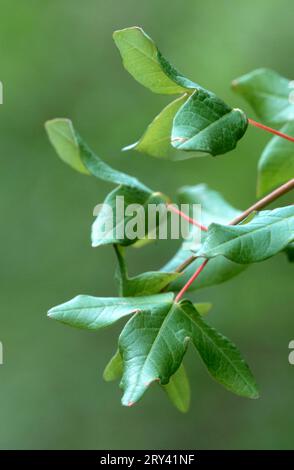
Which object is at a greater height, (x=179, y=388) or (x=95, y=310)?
(x=95, y=310)

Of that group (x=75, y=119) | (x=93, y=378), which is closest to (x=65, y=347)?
(x=93, y=378)

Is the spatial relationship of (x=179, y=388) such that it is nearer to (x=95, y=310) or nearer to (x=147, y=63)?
(x=95, y=310)

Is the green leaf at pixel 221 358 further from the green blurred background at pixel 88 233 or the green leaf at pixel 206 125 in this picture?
the green blurred background at pixel 88 233

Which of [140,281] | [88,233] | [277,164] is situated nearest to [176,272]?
[140,281]

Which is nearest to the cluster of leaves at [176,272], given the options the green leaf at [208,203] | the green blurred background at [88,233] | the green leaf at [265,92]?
the green leaf at [208,203]

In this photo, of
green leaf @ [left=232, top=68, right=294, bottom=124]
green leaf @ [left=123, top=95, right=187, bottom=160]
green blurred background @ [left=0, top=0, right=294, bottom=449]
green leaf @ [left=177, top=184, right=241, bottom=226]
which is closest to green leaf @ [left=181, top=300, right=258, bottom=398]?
green leaf @ [left=123, top=95, right=187, bottom=160]

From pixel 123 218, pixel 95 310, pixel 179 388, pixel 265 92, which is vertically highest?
pixel 265 92
